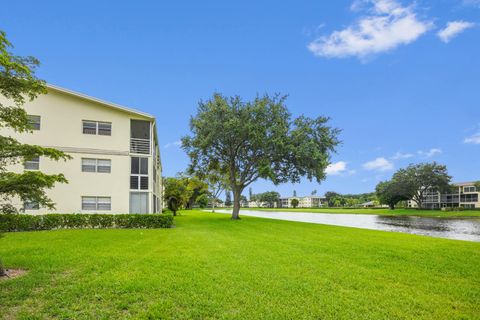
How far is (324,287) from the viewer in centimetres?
616

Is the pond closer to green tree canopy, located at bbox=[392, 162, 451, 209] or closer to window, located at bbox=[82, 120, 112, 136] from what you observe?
window, located at bbox=[82, 120, 112, 136]

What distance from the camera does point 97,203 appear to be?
808 inches

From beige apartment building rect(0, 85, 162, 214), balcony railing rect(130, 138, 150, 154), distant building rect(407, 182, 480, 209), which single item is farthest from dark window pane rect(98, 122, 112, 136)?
distant building rect(407, 182, 480, 209)

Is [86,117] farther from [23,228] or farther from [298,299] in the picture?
[298,299]

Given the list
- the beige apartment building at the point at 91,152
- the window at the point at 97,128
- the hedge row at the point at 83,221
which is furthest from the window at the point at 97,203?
the window at the point at 97,128

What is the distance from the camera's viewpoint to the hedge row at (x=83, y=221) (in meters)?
17.1

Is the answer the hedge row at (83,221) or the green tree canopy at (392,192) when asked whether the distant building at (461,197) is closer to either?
the green tree canopy at (392,192)

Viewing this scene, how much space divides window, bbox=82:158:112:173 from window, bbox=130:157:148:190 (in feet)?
5.26

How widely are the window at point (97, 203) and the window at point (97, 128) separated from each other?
457 cm

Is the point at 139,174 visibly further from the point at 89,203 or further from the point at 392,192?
the point at 392,192

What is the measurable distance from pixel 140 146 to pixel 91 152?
3297 millimetres

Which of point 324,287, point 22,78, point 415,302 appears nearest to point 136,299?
point 324,287

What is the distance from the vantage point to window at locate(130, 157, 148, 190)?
21.6m

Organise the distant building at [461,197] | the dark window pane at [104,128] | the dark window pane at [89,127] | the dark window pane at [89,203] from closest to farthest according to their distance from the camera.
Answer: the dark window pane at [89,203] < the dark window pane at [89,127] < the dark window pane at [104,128] < the distant building at [461,197]
